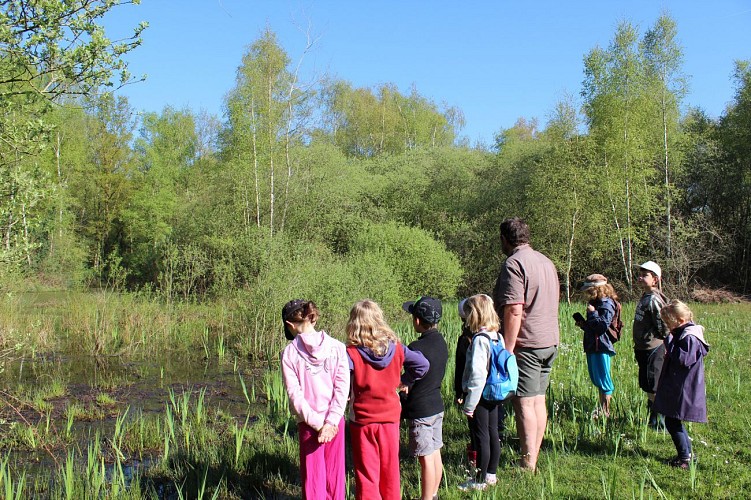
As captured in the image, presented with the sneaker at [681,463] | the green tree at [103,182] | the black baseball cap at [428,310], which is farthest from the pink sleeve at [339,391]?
the green tree at [103,182]

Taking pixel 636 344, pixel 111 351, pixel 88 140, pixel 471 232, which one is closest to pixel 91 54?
pixel 636 344

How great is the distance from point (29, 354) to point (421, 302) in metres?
9.55

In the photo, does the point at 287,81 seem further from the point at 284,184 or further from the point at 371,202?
the point at 371,202

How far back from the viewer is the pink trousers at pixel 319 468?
3410mm

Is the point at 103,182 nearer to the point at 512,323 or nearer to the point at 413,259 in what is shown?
the point at 413,259

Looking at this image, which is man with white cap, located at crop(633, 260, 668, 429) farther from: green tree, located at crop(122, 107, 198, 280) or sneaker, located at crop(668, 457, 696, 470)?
green tree, located at crop(122, 107, 198, 280)

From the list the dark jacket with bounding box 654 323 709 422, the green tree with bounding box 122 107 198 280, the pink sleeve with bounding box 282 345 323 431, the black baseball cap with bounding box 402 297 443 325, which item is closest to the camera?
the pink sleeve with bounding box 282 345 323 431

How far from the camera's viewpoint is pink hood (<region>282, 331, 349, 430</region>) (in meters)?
3.40

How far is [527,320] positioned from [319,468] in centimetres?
178

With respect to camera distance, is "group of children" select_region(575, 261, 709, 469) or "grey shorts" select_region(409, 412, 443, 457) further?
"group of children" select_region(575, 261, 709, 469)

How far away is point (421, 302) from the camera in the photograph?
390cm

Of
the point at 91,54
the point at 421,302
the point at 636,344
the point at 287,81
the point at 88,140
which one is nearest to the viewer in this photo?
the point at 421,302

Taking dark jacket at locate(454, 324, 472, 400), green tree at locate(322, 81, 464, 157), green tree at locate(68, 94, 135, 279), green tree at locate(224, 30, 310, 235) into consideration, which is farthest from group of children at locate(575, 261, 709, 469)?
green tree at locate(322, 81, 464, 157)

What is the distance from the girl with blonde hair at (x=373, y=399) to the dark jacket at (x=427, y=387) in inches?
8.6
